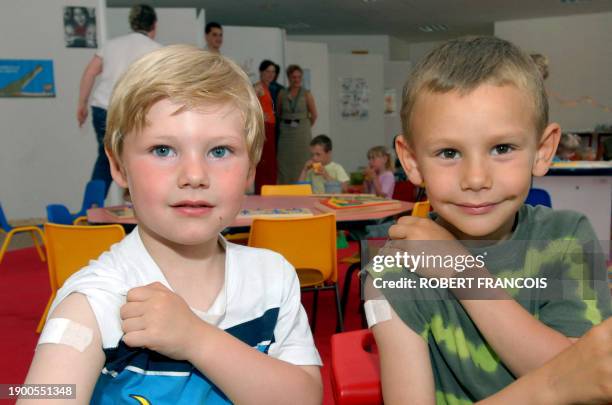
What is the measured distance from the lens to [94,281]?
2.98ft

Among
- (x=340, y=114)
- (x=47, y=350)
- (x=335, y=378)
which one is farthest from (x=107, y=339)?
(x=340, y=114)

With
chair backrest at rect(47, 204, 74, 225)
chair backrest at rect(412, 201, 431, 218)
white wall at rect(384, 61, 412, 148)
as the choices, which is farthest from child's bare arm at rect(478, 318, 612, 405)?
white wall at rect(384, 61, 412, 148)

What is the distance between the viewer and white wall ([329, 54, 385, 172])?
13.9 m

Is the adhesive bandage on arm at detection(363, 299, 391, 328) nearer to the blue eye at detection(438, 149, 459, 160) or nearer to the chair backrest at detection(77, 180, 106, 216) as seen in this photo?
the blue eye at detection(438, 149, 459, 160)

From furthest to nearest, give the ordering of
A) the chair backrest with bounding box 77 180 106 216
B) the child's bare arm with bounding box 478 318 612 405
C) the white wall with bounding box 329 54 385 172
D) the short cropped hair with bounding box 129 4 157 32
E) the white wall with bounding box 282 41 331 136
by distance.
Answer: the white wall with bounding box 329 54 385 172, the white wall with bounding box 282 41 331 136, the short cropped hair with bounding box 129 4 157 32, the chair backrest with bounding box 77 180 106 216, the child's bare arm with bounding box 478 318 612 405

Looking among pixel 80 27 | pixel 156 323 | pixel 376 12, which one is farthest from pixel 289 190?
pixel 376 12

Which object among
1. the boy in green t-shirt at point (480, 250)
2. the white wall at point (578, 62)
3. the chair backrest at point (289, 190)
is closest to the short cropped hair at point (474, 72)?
the boy in green t-shirt at point (480, 250)

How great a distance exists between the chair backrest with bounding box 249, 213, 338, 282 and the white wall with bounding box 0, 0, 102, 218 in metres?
5.68

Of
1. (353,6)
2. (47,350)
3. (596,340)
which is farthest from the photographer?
(353,6)

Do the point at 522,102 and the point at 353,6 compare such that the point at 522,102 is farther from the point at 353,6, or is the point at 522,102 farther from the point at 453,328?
the point at 353,6

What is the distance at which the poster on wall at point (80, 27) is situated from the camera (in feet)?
24.9

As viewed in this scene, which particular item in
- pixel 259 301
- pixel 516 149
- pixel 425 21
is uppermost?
pixel 425 21

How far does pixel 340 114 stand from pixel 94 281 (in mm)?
13197

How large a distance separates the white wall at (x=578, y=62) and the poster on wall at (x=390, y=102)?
11.5ft
